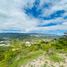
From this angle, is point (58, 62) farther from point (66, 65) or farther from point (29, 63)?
point (29, 63)

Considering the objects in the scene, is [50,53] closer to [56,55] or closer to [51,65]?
[56,55]

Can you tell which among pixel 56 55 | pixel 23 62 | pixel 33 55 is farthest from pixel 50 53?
pixel 23 62

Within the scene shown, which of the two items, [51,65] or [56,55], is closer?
[51,65]

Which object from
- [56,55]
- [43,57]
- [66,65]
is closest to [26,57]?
[43,57]

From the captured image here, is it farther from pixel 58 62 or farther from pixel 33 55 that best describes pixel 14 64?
pixel 58 62

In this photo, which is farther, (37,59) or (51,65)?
(37,59)

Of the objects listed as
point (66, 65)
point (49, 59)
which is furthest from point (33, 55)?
point (66, 65)

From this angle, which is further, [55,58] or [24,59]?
[24,59]

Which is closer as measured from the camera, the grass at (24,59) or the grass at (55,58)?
the grass at (55,58)

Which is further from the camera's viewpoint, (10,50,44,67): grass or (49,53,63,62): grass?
(10,50,44,67): grass
